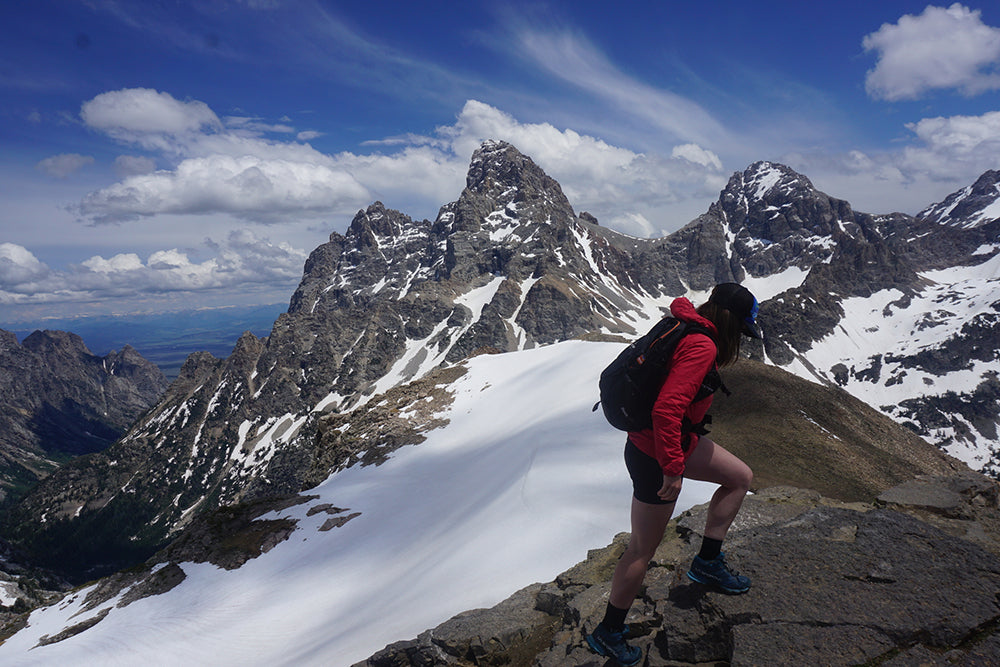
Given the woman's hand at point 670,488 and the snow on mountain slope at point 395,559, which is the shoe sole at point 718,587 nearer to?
the woman's hand at point 670,488

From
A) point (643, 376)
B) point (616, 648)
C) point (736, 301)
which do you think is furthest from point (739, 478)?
point (616, 648)

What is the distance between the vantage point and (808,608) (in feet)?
18.2

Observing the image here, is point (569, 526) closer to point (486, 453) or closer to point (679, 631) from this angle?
point (679, 631)

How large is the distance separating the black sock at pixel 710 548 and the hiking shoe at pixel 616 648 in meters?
1.41

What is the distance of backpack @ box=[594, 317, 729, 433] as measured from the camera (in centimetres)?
526

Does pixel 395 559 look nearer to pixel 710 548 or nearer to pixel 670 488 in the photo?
pixel 710 548

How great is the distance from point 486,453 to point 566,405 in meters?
6.66

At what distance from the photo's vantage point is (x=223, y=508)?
3081cm

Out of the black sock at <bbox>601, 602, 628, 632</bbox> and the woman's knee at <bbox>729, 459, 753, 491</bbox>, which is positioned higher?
the woman's knee at <bbox>729, 459, 753, 491</bbox>

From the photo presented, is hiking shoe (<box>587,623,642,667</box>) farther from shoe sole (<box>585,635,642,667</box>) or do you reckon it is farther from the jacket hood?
the jacket hood

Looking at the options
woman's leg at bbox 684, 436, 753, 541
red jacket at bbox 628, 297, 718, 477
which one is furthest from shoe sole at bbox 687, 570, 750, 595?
red jacket at bbox 628, 297, 718, 477

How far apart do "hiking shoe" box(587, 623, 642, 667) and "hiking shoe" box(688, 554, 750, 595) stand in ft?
3.90

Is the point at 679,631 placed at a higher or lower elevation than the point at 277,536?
higher

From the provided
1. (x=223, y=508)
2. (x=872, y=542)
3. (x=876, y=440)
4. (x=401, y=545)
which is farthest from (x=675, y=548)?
(x=223, y=508)
